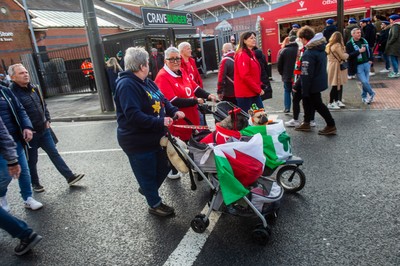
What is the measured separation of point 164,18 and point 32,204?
939 centimetres

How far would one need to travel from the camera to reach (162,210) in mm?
3615

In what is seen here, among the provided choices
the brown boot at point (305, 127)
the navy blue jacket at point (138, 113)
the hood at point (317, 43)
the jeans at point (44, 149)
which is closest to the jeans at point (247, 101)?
the brown boot at point (305, 127)

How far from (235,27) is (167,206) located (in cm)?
1624

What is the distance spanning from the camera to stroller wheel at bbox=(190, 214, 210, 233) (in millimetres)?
3126

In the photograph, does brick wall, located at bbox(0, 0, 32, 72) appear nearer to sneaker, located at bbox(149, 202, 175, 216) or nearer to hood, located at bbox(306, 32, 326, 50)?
hood, located at bbox(306, 32, 326, 50)

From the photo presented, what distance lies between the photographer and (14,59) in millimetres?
17141

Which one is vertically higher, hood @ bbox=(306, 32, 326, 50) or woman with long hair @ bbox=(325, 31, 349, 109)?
hood @ bbox=(306, 32, 326, 50)

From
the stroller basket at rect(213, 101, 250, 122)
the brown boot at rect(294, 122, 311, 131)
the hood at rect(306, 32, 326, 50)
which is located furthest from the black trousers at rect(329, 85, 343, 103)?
the stroller basket at rect(213, 101, 250, 122)

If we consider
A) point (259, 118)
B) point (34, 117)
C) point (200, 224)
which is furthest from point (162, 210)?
point (34, 117)

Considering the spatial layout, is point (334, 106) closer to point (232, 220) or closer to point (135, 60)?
point (232, 220)

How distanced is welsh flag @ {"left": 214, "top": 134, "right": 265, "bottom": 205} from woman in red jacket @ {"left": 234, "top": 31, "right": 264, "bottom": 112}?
2.53 m

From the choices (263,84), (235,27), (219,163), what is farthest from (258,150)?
(235,27)

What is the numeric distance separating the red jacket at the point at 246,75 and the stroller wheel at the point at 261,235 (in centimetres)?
296

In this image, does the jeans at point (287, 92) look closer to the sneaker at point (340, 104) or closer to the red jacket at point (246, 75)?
the sneaker at point (340, 104)
